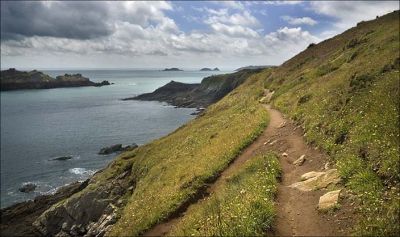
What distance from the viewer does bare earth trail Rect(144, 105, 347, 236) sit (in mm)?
13484

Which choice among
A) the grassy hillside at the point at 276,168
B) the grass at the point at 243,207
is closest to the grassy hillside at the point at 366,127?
the grassy hillside at the point at 276,168

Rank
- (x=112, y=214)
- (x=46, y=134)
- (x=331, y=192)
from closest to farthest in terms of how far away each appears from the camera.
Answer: (x=331, y=192) < (x=112, y=214) < (x=46, y=134)

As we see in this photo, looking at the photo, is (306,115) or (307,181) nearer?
(307,181)

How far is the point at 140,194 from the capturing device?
31.0 meters

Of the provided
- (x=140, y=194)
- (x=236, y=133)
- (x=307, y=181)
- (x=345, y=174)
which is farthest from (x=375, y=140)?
(x=140, y=194)

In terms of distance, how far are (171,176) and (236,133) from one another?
23.2 ft

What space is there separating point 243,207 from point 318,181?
4.63m

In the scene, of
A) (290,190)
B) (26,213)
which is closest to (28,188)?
(26,213)

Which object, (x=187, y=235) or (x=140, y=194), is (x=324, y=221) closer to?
(x=187, y=235)

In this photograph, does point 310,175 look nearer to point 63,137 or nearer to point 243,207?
point 243,207

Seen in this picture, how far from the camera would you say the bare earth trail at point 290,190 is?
13.5 m

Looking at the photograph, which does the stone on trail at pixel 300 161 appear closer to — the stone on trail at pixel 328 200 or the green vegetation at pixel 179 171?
the green vegetation at pixel 179 171

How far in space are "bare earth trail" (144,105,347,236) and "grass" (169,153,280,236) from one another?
564 mm

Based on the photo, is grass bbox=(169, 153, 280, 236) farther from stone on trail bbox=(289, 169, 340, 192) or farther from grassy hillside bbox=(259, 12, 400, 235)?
grassy hillside bbox=(259, 12, 400, 235)
